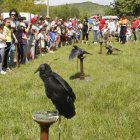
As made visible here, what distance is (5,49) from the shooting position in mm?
13922

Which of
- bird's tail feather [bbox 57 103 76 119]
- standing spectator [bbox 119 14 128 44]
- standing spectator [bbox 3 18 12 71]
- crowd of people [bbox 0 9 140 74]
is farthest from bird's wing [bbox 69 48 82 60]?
standing spectator [bbox 119 14 128 44]

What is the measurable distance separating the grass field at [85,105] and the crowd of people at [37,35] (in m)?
0.90

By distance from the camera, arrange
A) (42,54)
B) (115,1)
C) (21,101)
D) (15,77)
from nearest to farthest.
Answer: (21,101)
(15,77)
(42,54)
(115,1)

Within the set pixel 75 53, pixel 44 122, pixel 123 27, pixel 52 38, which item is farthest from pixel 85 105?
pixel 123 27

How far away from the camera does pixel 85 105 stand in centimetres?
873

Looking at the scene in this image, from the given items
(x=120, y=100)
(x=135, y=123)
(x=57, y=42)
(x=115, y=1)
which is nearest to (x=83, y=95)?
(x=120, y=100)

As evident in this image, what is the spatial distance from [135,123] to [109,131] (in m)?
0.57

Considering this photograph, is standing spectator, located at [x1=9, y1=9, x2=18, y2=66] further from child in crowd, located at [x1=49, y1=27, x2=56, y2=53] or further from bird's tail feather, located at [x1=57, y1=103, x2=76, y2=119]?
bird's tail feather, located at [x1=57, y1=103, x2=76, y2=119]

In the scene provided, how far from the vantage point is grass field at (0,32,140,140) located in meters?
6.83

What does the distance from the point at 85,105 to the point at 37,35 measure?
10347 millimetres

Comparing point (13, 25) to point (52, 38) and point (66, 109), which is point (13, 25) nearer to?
point (52, 38)

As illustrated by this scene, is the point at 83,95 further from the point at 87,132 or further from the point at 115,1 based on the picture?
the point at 115,1

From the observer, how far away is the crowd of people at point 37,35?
1412 cm

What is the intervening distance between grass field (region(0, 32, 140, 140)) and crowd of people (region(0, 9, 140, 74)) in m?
0.90
